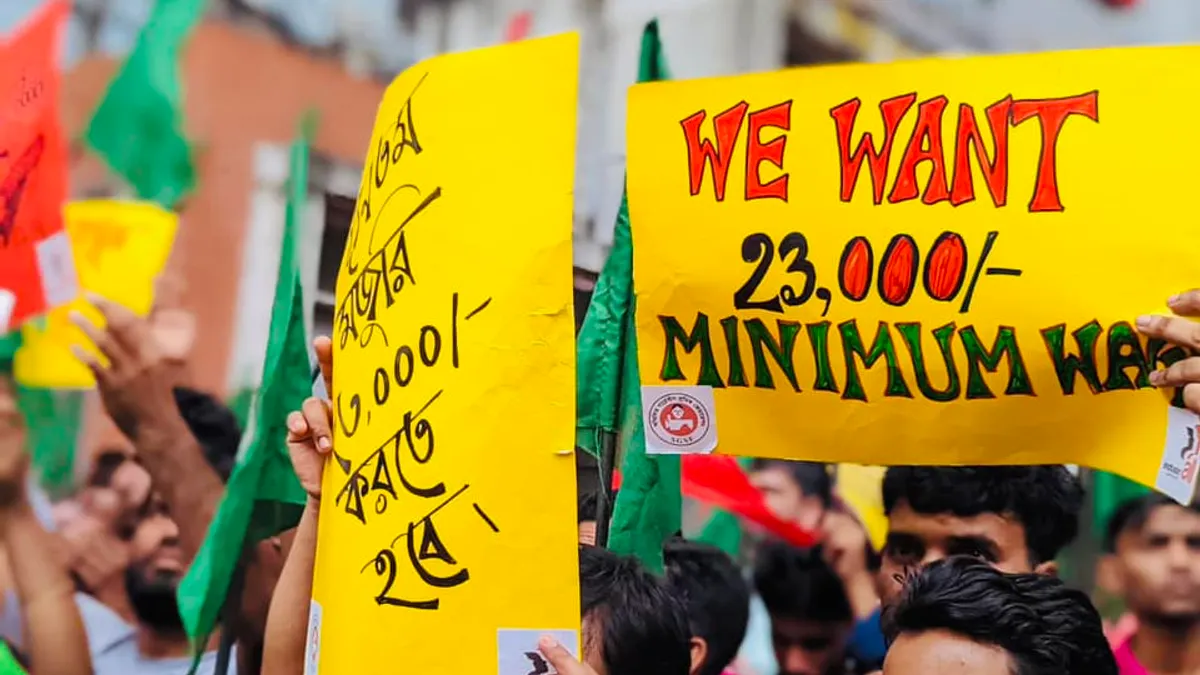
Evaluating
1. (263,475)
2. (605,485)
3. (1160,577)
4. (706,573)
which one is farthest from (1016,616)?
(1160,577)

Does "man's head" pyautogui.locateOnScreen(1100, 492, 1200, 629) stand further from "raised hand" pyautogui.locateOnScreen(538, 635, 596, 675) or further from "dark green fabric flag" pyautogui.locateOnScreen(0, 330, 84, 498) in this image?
"dark green fabric flag" pyautogui.locateOnScreen(0, 330, 84, 498)

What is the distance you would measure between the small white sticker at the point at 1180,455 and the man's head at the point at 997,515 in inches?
21.1

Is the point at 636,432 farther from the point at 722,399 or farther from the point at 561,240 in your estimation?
the point at 561,240

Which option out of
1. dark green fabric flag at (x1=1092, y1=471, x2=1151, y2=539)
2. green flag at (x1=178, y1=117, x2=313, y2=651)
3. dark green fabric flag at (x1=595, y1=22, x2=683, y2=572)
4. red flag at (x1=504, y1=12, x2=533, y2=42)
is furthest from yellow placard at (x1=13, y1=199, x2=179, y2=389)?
dark green fabric flag at (x1=1092, y1=471, x2=1151, y2=539)

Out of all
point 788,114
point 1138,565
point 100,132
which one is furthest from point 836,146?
point 100,132

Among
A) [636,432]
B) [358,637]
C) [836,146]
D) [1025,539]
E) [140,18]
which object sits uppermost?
[140,18]

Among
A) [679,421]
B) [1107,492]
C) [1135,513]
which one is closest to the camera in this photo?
[679,421]

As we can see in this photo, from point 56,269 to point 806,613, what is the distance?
157 cm

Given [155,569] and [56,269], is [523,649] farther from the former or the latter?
[155,569]

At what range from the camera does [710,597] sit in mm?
2070

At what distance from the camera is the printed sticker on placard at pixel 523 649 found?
1211mm

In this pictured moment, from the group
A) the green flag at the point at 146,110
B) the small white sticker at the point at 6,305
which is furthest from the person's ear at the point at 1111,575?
the green flag at the point at 146,110

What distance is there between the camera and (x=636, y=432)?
1685 mm

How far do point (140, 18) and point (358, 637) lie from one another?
3.19 meters
